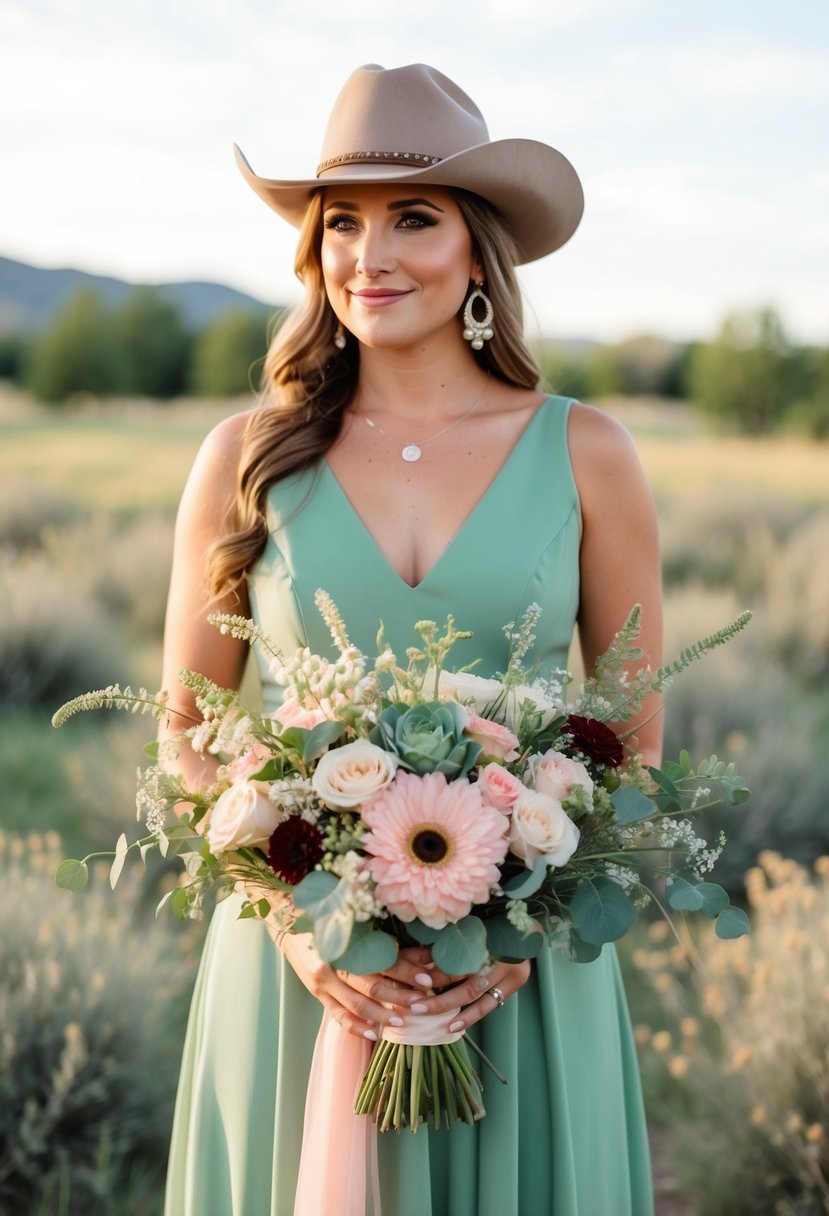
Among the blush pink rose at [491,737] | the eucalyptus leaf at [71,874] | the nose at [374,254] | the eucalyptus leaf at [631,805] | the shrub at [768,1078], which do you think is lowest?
the shrub at [768,1078]

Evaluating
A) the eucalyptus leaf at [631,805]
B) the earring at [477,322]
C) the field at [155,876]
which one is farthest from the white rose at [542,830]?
the field at [155,876]

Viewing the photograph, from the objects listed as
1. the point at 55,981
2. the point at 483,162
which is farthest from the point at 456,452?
the point at 55,981

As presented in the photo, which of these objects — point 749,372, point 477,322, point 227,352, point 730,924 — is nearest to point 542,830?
point 730,924

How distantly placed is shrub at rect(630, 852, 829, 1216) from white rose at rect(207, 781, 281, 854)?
83.7 inches

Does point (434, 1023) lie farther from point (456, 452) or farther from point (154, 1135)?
point (154, 1135)

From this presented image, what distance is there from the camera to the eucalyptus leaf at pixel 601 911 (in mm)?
1792

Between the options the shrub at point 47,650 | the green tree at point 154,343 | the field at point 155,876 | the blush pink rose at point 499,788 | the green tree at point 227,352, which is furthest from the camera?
the green tree at point 154,343

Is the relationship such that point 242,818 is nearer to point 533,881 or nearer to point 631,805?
point 533,881

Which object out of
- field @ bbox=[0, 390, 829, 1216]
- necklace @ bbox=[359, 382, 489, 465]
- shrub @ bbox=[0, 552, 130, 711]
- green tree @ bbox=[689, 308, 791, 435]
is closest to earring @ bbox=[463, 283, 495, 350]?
necklace @ bbox=[359, 382, 489, 465]

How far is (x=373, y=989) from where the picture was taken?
6.45ft

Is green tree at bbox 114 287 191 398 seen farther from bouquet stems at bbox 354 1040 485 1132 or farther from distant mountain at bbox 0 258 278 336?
bouquet stems at bbox 354 1040 485 1132

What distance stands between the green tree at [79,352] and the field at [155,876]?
863 inches

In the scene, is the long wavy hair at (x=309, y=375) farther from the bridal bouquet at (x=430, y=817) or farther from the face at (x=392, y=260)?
the bridal bouquet at (x=430, y=817)

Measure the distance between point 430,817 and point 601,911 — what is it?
0.30 m
